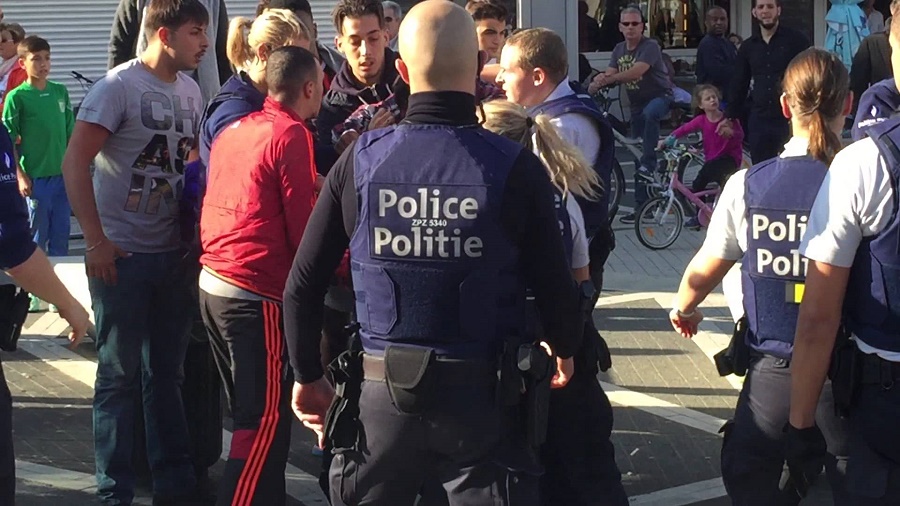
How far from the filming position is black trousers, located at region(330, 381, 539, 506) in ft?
10.2

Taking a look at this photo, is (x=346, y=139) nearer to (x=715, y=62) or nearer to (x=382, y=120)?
(x=382, y=120)

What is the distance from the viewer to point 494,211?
307 centimetres

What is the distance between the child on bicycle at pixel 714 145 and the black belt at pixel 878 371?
8.32m

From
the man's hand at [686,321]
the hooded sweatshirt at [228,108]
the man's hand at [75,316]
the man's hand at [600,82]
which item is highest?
the hooded sweatshirt at [228,108]

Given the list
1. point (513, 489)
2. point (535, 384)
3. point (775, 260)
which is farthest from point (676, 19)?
point (513, 489)

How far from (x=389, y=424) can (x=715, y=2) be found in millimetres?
18747

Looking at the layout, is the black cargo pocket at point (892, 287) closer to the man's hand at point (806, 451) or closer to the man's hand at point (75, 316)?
the man's hand at point (806, 451)

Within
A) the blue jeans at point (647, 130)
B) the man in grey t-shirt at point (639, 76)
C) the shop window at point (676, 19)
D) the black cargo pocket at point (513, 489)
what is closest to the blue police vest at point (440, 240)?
the black cargo pocket at point (513, 489)

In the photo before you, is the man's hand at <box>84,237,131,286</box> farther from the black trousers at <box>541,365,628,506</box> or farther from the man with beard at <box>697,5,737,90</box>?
the man with beard at <box>697,5,737,90</box>

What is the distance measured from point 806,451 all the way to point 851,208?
655mm

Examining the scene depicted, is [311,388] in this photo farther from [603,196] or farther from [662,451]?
[662,451]

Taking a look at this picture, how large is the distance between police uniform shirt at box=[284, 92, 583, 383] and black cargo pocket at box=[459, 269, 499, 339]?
0.40 ft

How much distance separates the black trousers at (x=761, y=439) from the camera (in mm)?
3693

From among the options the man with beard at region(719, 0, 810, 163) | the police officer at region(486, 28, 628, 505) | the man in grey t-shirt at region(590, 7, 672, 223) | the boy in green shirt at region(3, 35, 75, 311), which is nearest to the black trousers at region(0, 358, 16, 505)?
the police officer at region(486, 28, 628, 505)
